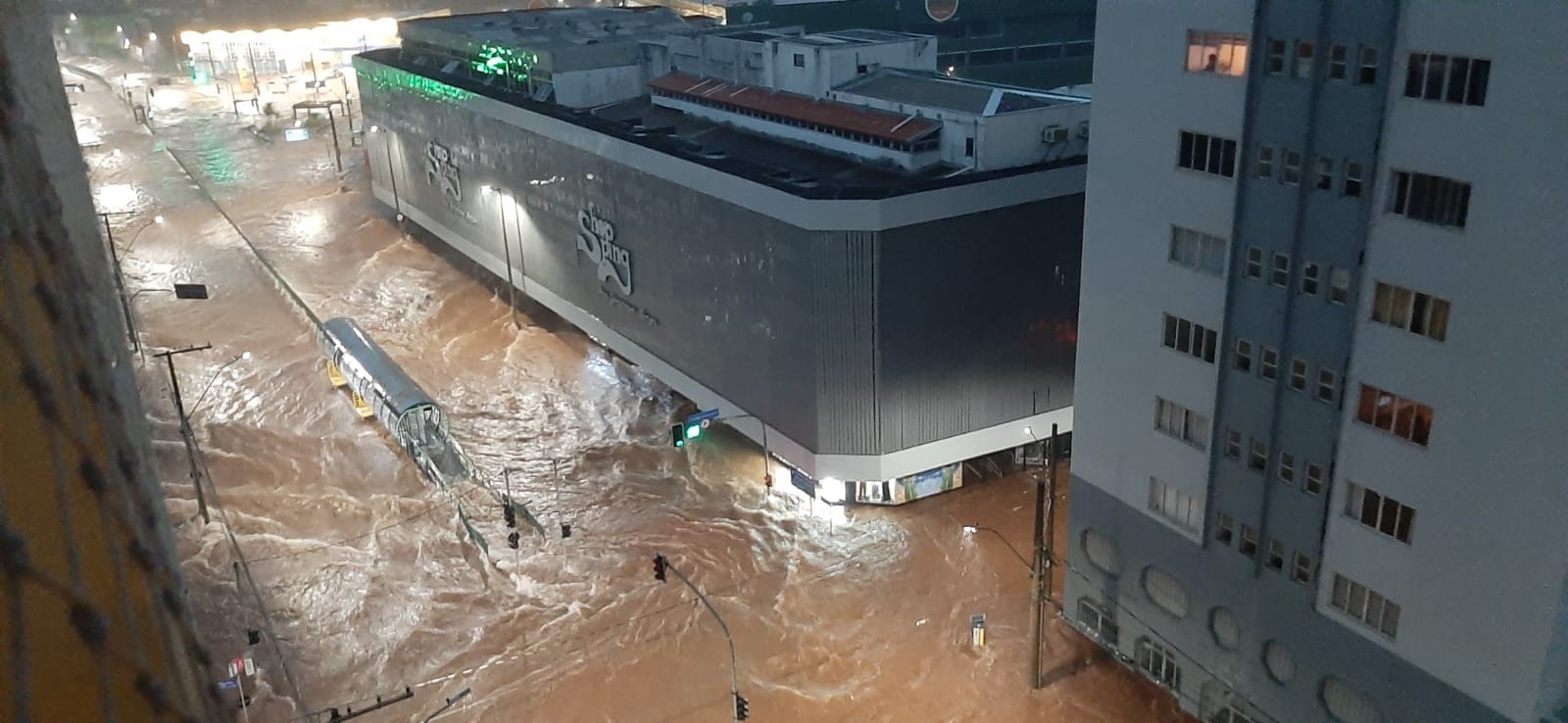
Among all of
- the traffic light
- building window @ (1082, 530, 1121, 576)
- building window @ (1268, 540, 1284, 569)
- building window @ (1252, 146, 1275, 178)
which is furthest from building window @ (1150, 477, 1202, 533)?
the traffic light

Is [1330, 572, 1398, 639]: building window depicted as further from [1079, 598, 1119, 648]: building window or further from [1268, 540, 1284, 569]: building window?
[1079, 598, 1119, 648]: building window

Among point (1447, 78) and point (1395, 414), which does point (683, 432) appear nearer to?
point (1395, 414)

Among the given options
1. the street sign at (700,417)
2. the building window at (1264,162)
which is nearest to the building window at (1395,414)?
the building window at (1264,162)

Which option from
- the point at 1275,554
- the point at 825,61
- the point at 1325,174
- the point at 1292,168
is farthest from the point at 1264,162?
the point at 825,61

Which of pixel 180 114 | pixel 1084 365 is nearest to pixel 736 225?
pixel 1084 365

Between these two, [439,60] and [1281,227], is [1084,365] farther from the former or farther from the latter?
[439,60]

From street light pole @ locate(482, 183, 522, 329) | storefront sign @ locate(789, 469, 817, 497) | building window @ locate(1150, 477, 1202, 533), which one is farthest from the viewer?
street light pole @ locate(482, 183, 522, 329)
